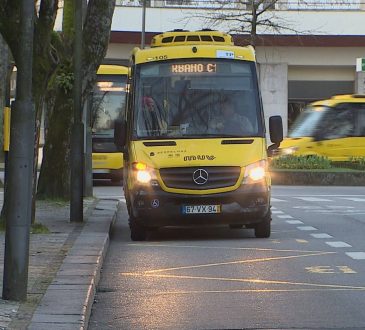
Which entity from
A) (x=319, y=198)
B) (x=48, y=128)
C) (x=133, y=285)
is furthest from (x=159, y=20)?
(x=133, y=285)

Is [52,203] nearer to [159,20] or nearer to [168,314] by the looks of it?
[168,314]

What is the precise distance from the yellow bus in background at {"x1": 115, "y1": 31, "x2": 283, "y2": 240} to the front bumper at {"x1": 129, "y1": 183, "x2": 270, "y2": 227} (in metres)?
0.01

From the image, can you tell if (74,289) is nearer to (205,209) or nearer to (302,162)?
(205,209)

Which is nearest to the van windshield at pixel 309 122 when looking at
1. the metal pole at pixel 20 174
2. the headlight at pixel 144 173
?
the headlight at pixel 144 173

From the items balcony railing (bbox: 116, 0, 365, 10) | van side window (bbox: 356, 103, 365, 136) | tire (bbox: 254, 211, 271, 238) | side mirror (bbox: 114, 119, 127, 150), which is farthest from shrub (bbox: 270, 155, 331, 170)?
side mirror (bbox: 114, 119, 127, 150)

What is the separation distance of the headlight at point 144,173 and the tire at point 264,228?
179 cm

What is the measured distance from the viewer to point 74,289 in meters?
7.99

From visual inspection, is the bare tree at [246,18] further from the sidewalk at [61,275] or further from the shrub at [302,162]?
the sidewalk at [61,275]

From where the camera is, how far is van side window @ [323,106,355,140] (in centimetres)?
3250

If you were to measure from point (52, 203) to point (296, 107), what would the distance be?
106 feet

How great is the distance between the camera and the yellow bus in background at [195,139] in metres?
12.8

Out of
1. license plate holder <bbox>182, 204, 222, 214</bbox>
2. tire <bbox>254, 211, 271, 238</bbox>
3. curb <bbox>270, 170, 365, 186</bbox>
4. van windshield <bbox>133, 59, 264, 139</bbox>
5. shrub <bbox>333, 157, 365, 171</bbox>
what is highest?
van windshield <bbox>133, 59, 264, 139</bbox>

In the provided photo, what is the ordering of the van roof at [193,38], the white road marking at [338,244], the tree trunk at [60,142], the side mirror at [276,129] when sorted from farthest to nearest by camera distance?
the tree trunk at [60,142] < the van roof at [193,38] < the side mirror at [276,129] < the white road marking at [338,244]

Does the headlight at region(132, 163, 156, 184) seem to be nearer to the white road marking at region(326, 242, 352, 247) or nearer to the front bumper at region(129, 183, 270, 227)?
the front bumper at region(129, 183, 270, 227)
